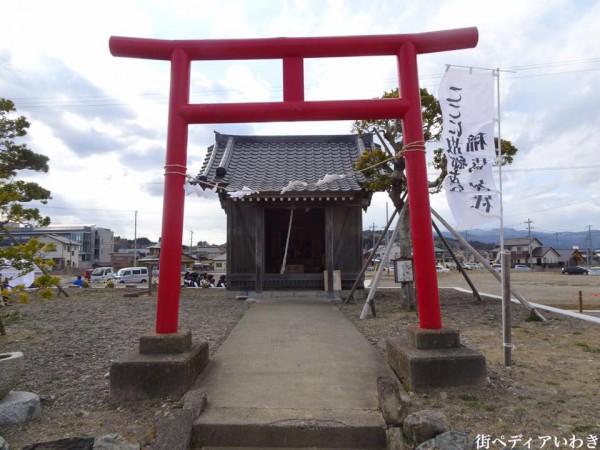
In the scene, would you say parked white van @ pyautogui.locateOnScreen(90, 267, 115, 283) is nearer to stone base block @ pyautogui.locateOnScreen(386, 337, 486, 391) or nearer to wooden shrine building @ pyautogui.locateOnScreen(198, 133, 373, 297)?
wooden shrine building @ pyautogui.locateOnScreen(198, 133, 373, 297)

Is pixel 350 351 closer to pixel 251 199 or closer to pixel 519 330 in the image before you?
pixel 519 330

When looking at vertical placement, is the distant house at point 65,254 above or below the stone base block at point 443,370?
above

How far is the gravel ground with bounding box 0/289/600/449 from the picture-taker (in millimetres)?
3318

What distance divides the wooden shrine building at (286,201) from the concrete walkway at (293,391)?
447 centimetres

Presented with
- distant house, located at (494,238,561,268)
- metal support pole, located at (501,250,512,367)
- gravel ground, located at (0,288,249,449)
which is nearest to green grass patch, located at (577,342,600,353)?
metal support pole, located at (501,250,512,367)

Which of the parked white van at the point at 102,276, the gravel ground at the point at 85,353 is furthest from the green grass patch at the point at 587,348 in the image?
the parked white van at the point at 102,276

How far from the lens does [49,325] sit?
26.8ft

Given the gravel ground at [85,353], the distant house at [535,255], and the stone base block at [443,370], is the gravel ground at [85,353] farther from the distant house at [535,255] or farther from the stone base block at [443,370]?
the distant house at [535,255]

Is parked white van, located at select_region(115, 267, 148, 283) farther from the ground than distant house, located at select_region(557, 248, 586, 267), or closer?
closer

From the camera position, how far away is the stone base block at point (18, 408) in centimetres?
337

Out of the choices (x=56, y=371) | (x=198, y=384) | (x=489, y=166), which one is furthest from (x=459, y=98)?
(x=56, y=371)

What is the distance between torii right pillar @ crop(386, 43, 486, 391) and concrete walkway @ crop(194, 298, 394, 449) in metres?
0.43

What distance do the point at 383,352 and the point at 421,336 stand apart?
1.37 metres

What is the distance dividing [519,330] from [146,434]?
22.3 ft
